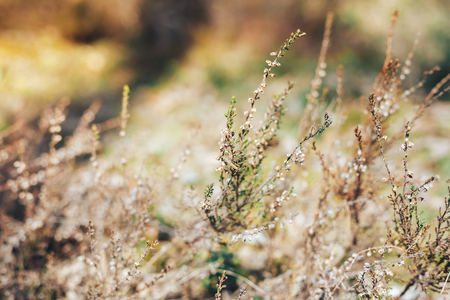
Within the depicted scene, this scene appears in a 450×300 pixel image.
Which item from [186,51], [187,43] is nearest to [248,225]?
[186,51]

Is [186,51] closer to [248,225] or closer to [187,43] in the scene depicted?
[187,43]

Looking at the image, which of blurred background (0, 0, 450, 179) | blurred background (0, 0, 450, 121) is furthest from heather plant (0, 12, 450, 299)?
blurred background (0, 0, 450, 121)

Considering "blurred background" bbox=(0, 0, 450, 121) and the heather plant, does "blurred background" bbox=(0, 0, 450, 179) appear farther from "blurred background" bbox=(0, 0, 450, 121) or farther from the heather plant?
the heather plant

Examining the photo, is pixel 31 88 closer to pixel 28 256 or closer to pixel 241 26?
pixel 28 256

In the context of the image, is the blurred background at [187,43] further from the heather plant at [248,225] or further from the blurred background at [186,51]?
the heather plant at [248,225]

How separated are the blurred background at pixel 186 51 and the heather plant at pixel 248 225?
1.30 meters

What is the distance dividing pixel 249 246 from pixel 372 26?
4110mm

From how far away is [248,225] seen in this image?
147cm

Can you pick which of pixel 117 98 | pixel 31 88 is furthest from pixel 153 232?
pixel 31 88

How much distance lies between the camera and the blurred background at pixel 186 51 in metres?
3.62

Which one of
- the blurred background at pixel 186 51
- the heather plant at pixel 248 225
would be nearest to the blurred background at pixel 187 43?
the blurred background at pixel 186 51

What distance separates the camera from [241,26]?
462 cm

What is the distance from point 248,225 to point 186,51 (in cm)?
399

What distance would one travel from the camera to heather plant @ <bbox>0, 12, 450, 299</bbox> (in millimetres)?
1271
